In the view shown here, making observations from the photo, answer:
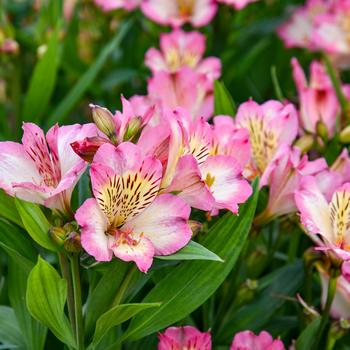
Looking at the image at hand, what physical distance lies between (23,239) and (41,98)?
0.57m

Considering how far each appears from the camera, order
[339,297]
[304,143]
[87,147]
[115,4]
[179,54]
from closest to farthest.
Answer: [87,147] < [339,297] < [304,143] < [179,54] < [115,4]

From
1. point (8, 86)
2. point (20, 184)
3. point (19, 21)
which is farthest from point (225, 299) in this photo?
point (19, 21)

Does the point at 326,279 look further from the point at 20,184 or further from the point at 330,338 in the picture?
the point at 20,184

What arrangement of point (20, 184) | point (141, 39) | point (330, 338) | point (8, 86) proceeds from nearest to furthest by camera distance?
point (20, 184) < point (330, 338) < point (8, 86) < point (141, 39)

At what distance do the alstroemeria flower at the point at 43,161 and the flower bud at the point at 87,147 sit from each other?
0.01 metres

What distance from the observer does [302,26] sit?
168 cm

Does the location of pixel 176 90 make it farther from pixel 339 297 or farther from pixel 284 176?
pixel 339 297

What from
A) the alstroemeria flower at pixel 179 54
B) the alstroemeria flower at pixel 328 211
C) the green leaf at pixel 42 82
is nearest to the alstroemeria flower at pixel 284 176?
the alstroemeria flower at pixel 328 211

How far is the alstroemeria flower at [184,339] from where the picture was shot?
0.81 metres

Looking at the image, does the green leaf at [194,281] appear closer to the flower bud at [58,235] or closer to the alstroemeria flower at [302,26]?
the flower bud at [58,235]

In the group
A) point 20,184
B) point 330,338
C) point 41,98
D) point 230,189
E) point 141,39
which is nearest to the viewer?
point 20,184

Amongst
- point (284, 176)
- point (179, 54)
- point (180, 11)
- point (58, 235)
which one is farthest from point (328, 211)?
point (180, 11)

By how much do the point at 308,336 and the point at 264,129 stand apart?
0.27 metres

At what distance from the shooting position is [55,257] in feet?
3.25
